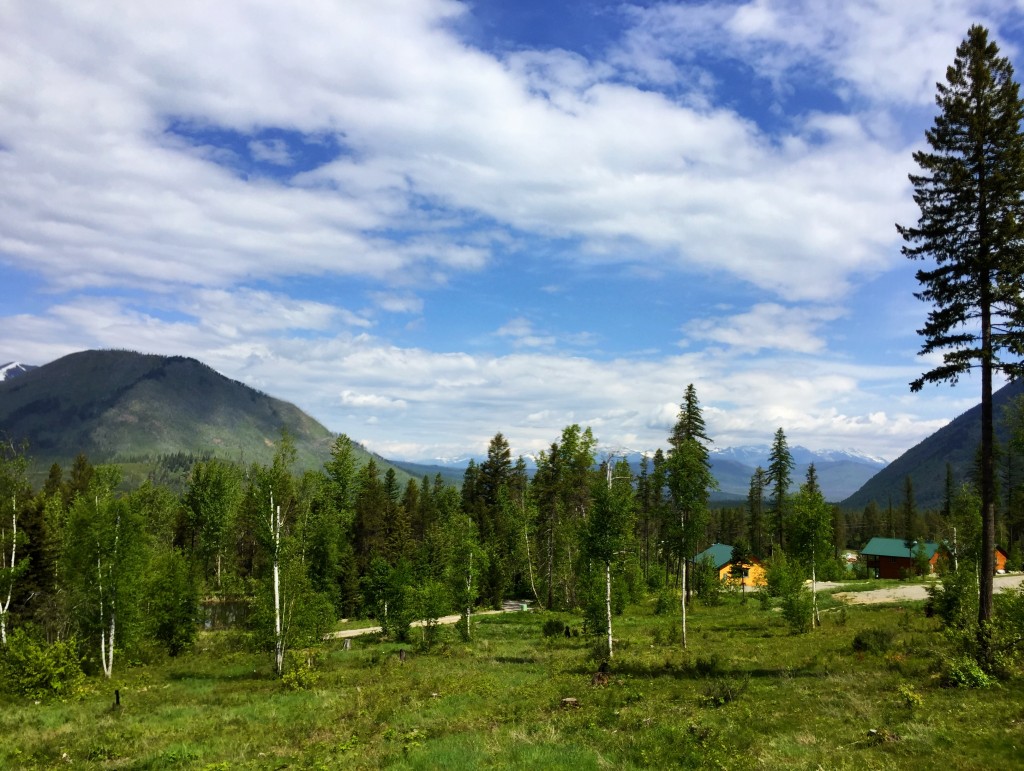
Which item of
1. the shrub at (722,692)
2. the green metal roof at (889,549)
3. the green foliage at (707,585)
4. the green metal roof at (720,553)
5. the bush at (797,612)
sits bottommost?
the green metal roof at (720,553)

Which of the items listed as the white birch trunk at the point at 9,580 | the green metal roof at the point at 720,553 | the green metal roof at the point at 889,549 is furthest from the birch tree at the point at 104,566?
the green metal roof at the point at 889,549

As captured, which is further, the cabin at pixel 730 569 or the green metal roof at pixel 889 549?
the green metal roof at pixel 889 549

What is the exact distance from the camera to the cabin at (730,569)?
69644mm

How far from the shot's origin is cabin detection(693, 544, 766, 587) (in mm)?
69644

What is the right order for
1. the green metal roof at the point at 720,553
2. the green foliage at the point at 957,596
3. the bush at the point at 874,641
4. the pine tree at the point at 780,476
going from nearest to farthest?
the green foliage at the point at 957,596
the bush at the point at 874,641
the pine tree at the point at 780,476
the green metal roof at the point at 720,553

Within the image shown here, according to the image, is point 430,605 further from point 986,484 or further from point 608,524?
point 986,484

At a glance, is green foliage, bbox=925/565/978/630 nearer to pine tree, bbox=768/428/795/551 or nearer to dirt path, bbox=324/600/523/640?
dirt path, bbox=324/600/523/640

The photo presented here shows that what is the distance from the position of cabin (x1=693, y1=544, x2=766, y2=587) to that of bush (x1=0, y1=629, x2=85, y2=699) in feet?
185

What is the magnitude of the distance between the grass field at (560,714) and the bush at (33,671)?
0.98 m

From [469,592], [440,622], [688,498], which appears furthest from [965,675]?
[440,622]

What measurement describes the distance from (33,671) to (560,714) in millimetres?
25085

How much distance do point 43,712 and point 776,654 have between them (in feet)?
107

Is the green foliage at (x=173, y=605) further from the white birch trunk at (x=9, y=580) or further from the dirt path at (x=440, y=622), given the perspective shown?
the dirt path at (x=440, y=622)

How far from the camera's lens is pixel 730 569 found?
7781 centimetres
